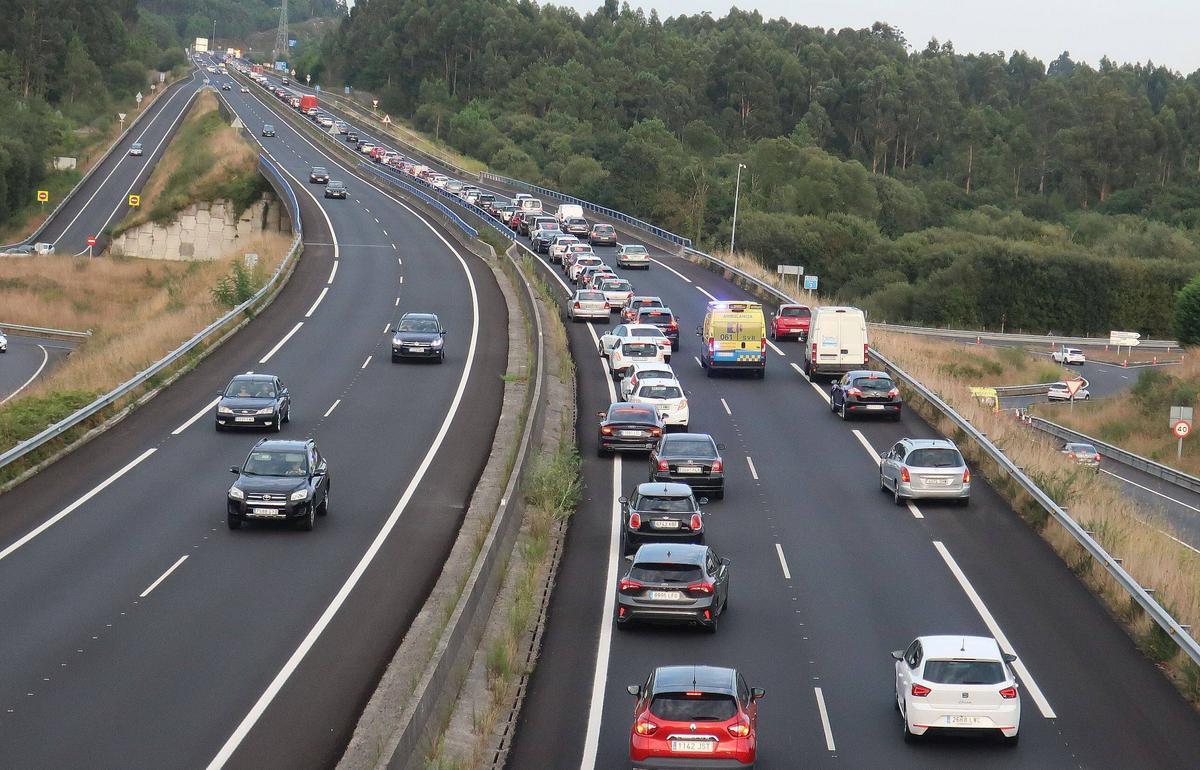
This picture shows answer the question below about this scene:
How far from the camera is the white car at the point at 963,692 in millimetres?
17344

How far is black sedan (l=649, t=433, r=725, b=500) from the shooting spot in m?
31.4

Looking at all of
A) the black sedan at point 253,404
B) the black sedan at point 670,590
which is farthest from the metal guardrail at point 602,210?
the black sedan at point 670,590

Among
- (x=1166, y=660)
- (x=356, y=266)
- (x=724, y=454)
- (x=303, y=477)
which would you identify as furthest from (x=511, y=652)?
(x=356, y=266)

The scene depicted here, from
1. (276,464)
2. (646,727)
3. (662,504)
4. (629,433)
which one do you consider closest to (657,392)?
(629,433)

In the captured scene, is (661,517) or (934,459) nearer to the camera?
(661,517)

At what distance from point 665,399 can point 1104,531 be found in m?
14.4

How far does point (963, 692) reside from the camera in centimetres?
1741

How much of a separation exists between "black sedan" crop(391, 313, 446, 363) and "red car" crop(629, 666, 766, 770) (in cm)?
3116

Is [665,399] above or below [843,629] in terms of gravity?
above

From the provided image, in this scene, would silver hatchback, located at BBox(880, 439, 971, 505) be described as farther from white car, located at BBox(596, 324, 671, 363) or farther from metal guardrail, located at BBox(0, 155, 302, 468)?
metal guardrail, located at BBox(0, 155, 302, 468)

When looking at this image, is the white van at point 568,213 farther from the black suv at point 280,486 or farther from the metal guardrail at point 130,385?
the black suv at point 280,486

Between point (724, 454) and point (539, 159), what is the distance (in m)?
143

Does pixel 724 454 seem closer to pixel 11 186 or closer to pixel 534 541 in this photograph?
pixel 534 541

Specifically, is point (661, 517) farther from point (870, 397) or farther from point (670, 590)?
point (870, 397)
